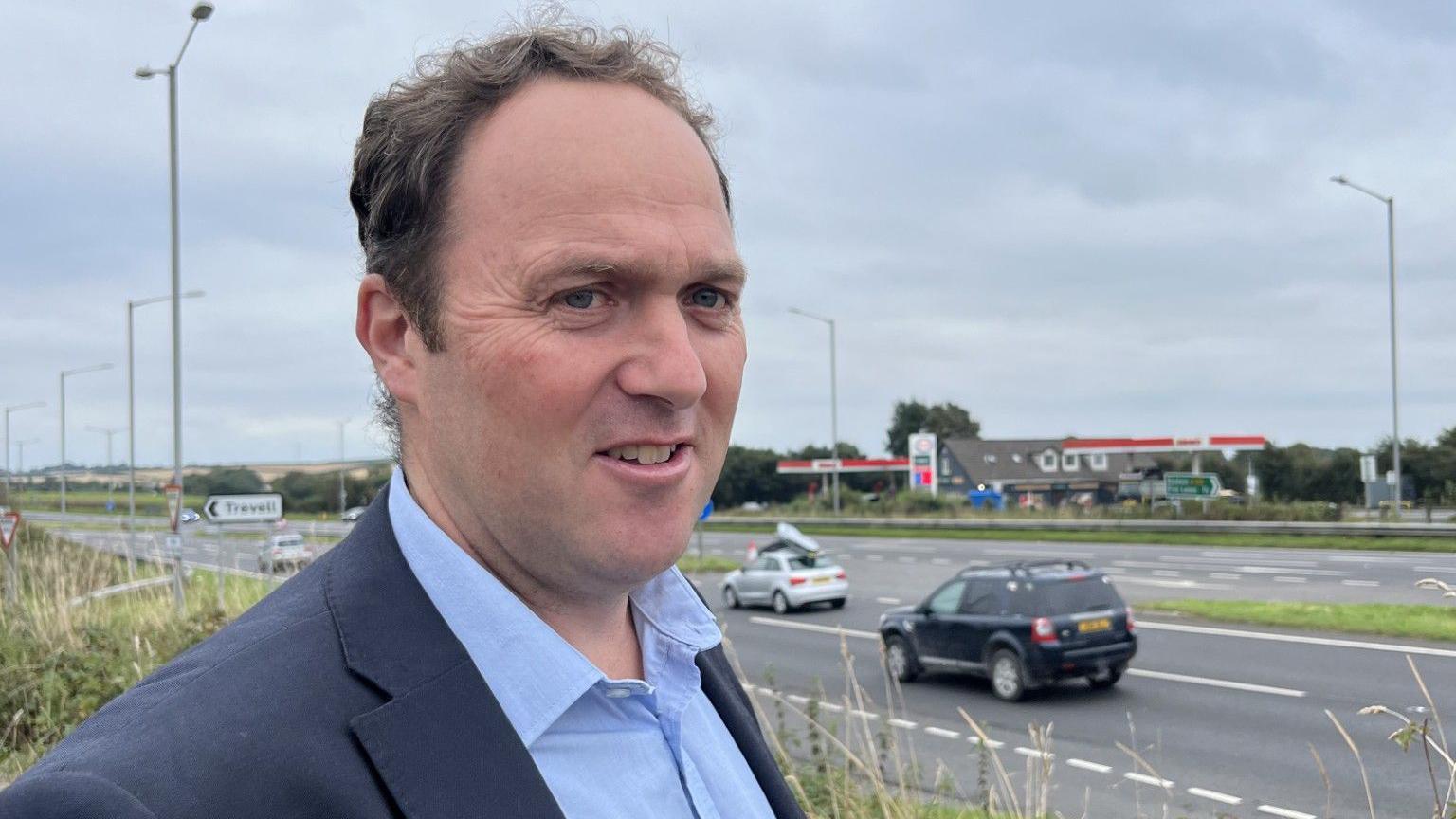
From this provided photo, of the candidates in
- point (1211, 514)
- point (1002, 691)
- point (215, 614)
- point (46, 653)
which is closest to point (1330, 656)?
point (1002, 691)

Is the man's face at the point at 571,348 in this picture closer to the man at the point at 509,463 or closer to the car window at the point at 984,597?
the man at the point at 509,463

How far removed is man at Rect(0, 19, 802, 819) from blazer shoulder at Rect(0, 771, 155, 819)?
0.06 m

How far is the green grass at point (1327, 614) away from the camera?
12672 millimetres

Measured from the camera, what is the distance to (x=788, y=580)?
23156 mm

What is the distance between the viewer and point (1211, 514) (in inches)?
1404

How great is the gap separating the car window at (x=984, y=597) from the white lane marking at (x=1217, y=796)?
5048 millimetres

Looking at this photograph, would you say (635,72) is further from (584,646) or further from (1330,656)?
(1330,656)

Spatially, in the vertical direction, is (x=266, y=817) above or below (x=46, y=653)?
above

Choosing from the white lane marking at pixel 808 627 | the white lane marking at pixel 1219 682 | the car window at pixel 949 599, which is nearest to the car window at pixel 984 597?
the car window at pixel 949 599

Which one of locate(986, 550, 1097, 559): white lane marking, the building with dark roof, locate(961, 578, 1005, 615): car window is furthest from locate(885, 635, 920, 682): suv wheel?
the building with dark roof

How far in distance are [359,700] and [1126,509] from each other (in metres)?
43.8

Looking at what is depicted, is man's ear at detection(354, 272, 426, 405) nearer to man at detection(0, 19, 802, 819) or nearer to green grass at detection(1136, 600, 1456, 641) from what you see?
man at detection(0, 19, 802, 819)

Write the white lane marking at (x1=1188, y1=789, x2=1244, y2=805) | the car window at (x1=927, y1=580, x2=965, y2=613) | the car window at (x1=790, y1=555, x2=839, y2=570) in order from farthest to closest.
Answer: the car window at (x1=790, y1=555, x2=839, y2=570) → the car window at (x1=927, y1=580, x2=965, y2=613) → the white lane marking at (x1=1188, y1=789, x2=1244, y2=805)

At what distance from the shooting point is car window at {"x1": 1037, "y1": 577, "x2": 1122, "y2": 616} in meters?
13.5
